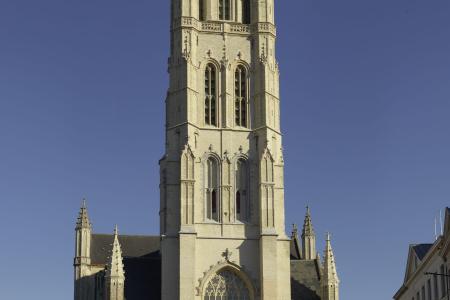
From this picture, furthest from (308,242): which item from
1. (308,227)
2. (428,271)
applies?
(428,271)

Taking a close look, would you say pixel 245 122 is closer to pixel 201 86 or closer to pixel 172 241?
pixel 201 86

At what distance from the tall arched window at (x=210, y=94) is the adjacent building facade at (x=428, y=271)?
2187cm

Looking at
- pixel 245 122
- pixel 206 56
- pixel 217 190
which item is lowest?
pixel 217 190

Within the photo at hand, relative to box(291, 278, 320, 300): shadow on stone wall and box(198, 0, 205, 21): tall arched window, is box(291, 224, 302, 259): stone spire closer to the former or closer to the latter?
box(291, 278, 320, 300): shadow on stone wall

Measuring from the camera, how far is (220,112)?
260ft

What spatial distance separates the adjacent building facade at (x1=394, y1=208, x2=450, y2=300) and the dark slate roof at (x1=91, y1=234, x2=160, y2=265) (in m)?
31.7

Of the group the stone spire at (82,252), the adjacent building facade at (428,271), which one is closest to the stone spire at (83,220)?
the stone spire at (82,252)

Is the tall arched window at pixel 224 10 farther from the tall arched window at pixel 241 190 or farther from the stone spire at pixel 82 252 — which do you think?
the stone spire at pixel 82 252

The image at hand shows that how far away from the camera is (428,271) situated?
180 ft

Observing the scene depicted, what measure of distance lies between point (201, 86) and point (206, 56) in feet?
8.55

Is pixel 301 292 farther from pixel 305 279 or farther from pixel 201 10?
pixel 201 10

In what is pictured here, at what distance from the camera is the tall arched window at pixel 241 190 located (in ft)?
254

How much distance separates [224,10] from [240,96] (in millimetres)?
7834

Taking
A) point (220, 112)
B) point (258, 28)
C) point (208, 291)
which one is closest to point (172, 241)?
point (208, 291)
